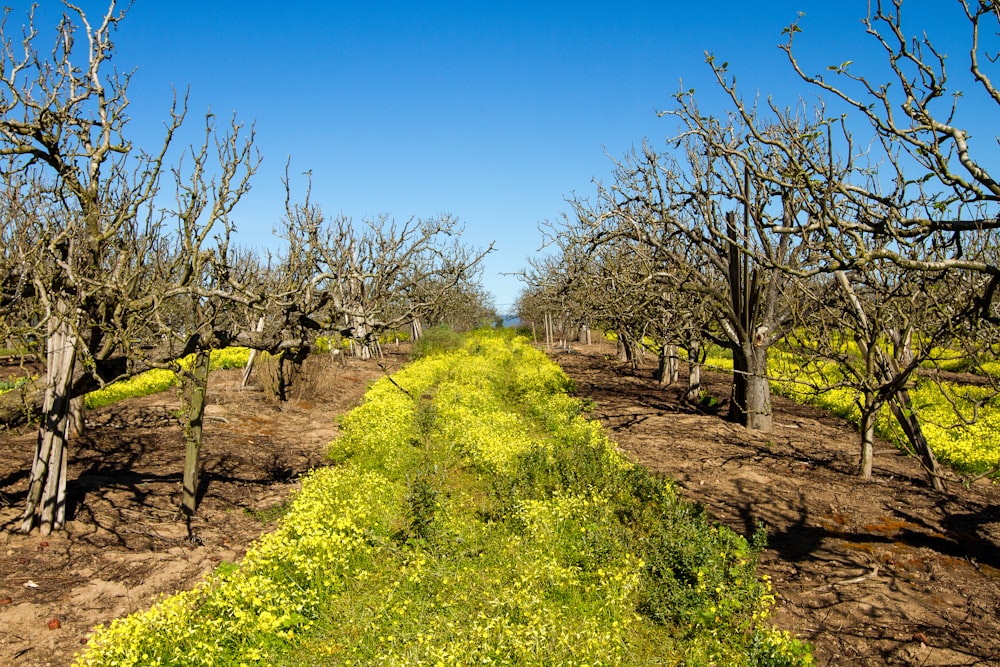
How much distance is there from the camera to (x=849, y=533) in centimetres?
774

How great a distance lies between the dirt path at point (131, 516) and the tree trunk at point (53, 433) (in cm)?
29

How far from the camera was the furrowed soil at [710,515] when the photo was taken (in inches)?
217

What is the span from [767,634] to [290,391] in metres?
14.1

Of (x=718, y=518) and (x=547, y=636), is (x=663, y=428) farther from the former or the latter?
(x=547, y=636)

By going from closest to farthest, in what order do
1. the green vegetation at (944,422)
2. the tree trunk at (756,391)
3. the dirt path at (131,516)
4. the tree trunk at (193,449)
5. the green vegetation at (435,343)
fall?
the dirt path at (131,516), the tree trunk at (193,449), the green vegetation at (944,422), the tree trunk at (756,391), the green vegetation at (435,343)

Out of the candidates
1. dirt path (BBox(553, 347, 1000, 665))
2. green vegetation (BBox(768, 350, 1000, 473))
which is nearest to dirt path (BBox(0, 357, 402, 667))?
dirt path (BBox(553, 347, 1000, 665))

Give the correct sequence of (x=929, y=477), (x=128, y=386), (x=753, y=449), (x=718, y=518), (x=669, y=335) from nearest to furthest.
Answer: (x=718, y=518), (x=929, y=477), (x=753, y=449), (x=669, y=335), (x=128, y=386)

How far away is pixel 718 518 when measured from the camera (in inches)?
324

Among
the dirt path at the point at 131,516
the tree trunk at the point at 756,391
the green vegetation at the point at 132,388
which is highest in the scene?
the tree trunk at the point at 756,391

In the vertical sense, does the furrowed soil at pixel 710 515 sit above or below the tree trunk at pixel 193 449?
below

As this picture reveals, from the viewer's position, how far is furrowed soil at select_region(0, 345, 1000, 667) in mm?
5512

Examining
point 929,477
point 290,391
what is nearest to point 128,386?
point 290,391

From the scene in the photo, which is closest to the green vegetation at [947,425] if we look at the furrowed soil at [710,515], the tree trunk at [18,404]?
the furrowed soil at [710,515]

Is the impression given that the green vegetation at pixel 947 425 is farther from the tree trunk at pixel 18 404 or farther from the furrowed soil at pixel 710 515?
the tree trunk at pixel 18 404
